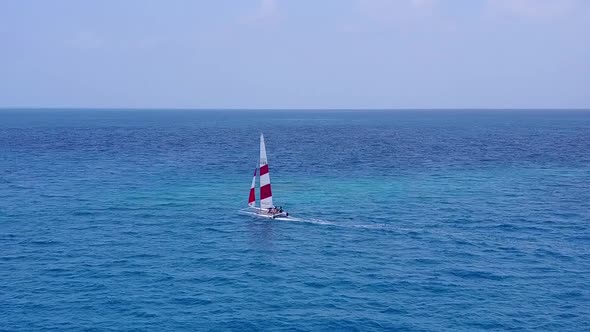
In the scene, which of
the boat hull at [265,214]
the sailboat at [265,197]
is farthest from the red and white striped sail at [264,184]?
the boat hull at [265,214]

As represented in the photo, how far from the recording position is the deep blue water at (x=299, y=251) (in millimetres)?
48312

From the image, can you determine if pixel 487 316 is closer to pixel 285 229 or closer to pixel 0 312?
pixel 285 229

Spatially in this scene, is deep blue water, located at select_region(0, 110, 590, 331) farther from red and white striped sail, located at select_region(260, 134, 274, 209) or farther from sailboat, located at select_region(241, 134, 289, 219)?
red and white striped sail, located at select_region(260, 134, 274, 209)

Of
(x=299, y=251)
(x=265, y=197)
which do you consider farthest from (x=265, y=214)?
(x=299, y=251)

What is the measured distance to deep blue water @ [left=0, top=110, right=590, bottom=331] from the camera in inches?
1902

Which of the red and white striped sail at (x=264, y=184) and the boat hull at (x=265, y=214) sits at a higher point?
the red and white striped sail at (x=264, y=184)

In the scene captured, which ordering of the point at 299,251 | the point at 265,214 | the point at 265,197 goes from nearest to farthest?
1. the point at 299,251
2. the point at 265,214
3. the point at 265,197

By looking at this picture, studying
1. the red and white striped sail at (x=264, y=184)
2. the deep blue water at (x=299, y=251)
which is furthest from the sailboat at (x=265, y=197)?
the deep blue water at (x=299, y=251)

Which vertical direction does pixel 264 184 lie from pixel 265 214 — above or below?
above

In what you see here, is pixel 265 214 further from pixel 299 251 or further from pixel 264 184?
pixel 299 251

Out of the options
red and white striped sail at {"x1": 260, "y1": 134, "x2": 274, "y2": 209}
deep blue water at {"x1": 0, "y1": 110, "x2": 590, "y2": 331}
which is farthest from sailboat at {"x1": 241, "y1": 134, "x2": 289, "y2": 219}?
deep blue water at {"x1": 0, "y1": 110, "x2": 590, "y2": 331}

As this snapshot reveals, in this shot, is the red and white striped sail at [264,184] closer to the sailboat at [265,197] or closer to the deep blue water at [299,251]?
the sailboat at [265,197]

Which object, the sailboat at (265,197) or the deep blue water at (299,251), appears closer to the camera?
the deep blue water at (299,251)

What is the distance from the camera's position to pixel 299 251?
2625 inches
